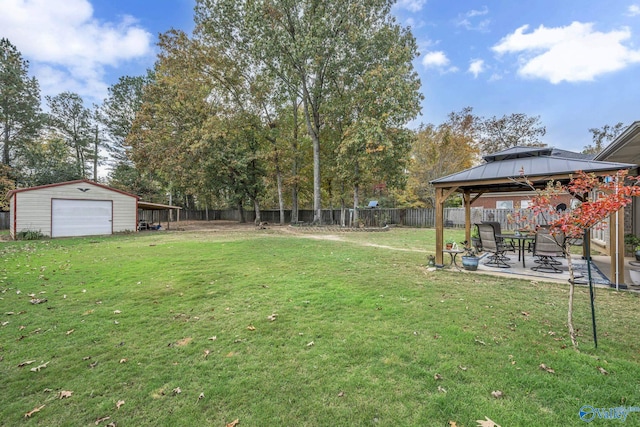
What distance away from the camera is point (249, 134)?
2380cm

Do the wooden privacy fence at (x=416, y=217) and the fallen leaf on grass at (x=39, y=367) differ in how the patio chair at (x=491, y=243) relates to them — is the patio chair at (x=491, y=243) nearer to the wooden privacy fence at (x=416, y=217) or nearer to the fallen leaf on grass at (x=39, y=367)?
the fallen leaf on grass at (x=39, y=367)

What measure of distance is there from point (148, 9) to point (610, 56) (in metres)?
22.3

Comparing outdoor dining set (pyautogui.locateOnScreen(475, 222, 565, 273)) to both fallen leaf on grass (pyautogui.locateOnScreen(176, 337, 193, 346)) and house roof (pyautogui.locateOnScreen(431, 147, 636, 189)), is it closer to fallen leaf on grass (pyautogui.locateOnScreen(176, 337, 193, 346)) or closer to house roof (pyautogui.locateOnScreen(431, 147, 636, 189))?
house roof (pyautogui.locateOnScreen(431, 147, 636, 189))

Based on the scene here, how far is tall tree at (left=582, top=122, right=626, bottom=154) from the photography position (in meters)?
26.8

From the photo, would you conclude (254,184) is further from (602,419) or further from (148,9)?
(602,419)

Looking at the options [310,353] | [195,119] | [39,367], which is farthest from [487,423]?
[195,119]

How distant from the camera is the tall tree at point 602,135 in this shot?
26797mm

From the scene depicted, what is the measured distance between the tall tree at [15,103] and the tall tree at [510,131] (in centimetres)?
3883

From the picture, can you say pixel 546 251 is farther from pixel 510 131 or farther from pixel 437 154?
pixel 510 131

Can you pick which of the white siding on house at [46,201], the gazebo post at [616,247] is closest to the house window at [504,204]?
the gazebo post at [616,247]

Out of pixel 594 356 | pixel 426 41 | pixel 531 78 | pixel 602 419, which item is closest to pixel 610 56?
pixel 531 78

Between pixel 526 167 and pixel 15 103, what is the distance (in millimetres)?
32947

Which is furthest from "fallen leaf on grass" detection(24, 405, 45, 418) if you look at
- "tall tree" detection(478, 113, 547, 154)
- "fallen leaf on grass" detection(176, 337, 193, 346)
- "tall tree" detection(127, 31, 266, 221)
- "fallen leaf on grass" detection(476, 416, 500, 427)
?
"tall tree" detection(478, 113, 547, 154)

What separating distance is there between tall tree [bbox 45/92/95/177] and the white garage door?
529 inches
